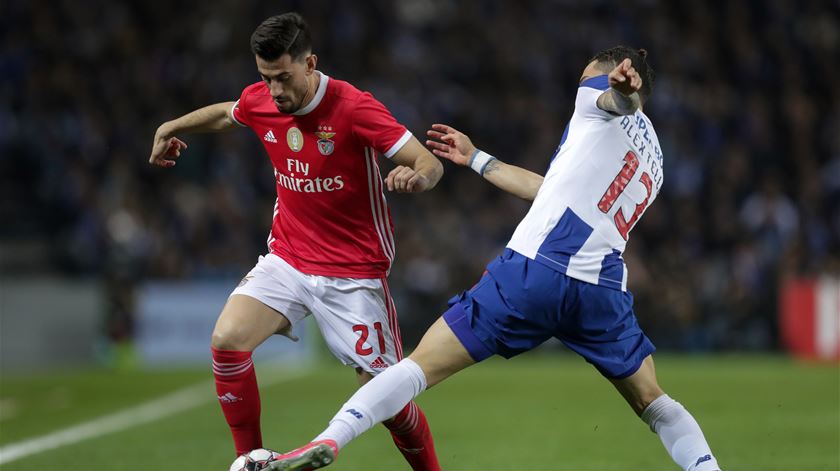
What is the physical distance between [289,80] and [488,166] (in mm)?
1101

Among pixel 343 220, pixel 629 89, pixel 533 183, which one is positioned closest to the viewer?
pixel 629 89

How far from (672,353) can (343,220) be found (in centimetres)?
1307

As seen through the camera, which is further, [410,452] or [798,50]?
[798,50]

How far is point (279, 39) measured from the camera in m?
5.94

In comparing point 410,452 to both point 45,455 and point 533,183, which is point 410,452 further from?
point 45,455

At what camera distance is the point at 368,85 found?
21.3 metres

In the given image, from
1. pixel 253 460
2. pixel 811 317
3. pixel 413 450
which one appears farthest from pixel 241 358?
pixel 811 317

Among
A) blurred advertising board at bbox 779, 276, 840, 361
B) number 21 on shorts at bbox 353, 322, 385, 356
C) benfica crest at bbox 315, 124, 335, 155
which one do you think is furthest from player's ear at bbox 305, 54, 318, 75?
blurred advertising board at bbox 779, 276, 840, 361

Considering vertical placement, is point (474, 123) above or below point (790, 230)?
above

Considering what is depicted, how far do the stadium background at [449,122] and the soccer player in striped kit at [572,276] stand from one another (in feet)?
41.1

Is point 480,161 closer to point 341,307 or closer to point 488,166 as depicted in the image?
point 488,166

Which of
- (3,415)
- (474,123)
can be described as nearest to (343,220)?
(3,415)

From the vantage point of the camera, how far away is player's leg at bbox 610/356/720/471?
573cm

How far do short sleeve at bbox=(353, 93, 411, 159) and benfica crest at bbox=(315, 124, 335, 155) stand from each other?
13cm
